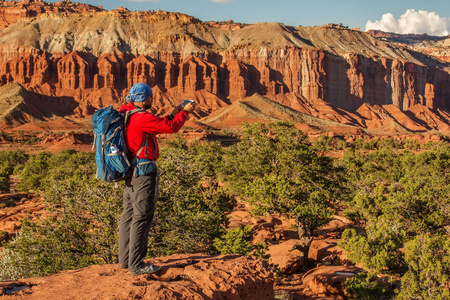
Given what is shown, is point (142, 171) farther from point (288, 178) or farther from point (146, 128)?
point (288, 178)

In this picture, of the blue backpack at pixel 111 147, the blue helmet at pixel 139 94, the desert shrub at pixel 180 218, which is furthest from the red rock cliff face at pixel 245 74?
the blue backpack at pixel 111 147

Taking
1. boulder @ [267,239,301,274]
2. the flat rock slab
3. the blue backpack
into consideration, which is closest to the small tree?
boulder @ [267,239,301,274]

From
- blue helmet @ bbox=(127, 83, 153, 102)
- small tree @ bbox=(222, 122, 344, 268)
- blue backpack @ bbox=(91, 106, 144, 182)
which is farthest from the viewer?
small tree @ bbox=(222, 122, 344, 268)

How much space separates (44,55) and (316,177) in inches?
4286

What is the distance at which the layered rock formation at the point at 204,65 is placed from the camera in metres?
106

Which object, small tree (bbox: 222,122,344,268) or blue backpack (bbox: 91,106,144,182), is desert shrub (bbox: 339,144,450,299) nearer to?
small tree (bbox: 222,122,344,268)

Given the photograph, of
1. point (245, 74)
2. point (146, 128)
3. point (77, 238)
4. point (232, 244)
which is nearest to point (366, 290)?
point (232, 244)

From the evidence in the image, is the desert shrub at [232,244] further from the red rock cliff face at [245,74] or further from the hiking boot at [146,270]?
the red rock cliff face at [245,74]

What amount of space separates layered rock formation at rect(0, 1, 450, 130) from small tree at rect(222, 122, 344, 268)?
2969 inches

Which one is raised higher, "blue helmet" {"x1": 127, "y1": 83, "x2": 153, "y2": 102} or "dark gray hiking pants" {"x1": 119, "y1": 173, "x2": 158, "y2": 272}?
"blue helmet" {"x1": 127, "y1": 83, "x2": 153, "y2": 102}

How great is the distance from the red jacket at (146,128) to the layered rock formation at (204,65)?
86467 millimetres

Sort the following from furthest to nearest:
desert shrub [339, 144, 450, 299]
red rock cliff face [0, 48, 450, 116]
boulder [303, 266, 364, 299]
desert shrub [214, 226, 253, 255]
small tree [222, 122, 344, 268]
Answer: red rock cliff face [0, 48, 450, 116] → small tree [222, 122, 344, 268] → boulder [303, 266, 364, 299] → desert shrub [214, 226, 253, 255] → desert shrub [339, 144, 450, 299]

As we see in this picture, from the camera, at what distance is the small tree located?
479 inches

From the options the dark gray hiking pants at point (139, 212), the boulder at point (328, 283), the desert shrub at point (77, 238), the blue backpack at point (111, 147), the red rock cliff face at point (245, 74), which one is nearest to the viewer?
the blue backpack at point (111, 147)
